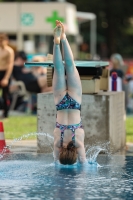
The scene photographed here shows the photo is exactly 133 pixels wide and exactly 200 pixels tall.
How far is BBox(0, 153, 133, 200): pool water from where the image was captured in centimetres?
768

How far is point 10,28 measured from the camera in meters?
35.3

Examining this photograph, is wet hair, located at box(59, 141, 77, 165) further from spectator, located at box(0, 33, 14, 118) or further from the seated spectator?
the seated spectator

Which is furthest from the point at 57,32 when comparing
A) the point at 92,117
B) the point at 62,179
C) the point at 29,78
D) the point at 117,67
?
the point at 29,78

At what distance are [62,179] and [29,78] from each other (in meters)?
11.3

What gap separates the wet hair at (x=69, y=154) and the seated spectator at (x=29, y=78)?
31.0 ft

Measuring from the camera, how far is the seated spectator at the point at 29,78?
19.3 metres

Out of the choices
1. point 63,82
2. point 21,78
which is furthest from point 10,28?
point 63,82

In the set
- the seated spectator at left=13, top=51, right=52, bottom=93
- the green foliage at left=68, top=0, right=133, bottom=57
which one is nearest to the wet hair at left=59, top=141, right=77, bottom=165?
the seated spectator at left=13, top=51, right=52, bottom=93

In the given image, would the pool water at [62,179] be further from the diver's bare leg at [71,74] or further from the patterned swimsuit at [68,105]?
the diver's bare leg at [71,74]

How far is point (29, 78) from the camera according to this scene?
65.1 ft

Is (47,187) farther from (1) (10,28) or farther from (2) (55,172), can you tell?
(1) (10,28)

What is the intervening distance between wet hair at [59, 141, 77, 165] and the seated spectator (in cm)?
946

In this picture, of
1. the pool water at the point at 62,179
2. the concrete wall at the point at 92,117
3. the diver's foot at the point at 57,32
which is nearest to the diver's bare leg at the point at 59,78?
the diver's foot at the point at 57,32

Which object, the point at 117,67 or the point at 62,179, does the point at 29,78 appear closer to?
the point at 117,67
